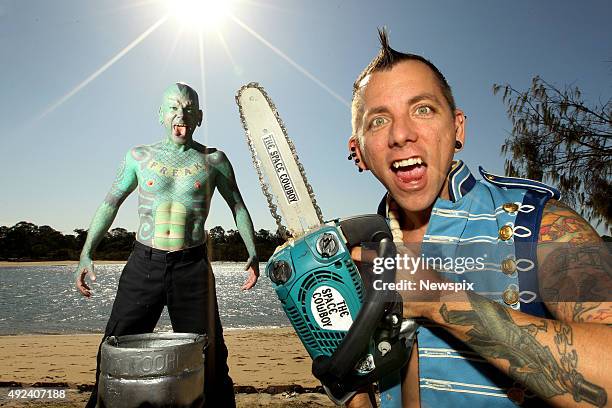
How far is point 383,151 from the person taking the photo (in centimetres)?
165

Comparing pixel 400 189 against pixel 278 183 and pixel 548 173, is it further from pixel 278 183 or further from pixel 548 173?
pixel 548 173

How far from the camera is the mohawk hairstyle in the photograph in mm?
1636

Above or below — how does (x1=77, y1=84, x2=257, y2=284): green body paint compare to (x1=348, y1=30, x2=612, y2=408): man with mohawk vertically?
above

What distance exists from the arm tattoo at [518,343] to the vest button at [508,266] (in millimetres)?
179

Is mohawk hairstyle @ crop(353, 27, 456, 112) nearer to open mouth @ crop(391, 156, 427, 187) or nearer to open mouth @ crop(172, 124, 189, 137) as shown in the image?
open mouth @ crop(391, 156, 427, 187)

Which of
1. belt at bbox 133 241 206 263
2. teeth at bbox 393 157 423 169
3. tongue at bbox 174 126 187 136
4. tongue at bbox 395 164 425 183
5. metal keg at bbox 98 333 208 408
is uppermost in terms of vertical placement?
tongue at bbox 174 126 187 136

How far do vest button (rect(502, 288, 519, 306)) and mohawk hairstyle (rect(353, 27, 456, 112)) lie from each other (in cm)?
73

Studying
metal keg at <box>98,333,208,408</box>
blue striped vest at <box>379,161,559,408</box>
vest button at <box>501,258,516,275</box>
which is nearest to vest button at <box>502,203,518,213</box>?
blue striped vest at <box>379,161,559,408</box>

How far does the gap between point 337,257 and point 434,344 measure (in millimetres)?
436

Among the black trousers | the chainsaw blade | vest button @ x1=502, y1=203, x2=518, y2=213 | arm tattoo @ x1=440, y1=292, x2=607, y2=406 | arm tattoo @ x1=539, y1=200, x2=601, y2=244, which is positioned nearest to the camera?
arm tattoo @ x1=440, y1=292, x2=607, y2=406

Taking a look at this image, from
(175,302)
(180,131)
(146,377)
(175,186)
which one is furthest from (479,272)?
(180,131)

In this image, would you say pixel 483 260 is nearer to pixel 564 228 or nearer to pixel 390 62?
pixel 564 228

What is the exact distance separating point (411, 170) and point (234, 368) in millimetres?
7093

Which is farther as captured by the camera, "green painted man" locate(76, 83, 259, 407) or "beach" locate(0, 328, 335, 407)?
"beach" locate(0, 328, 335, 407)
